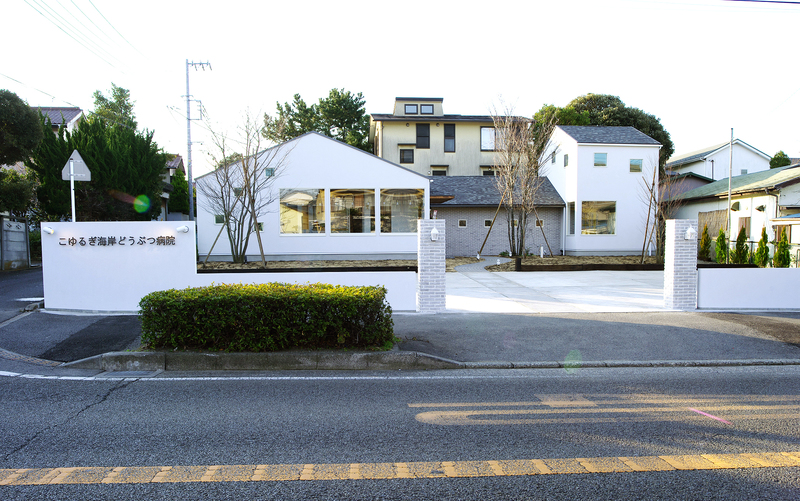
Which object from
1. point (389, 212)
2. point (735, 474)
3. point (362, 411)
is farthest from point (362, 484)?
point (389, 212)

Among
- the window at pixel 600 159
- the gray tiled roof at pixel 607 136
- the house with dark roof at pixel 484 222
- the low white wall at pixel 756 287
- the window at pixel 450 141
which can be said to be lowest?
the low white wall at pixel 756 287

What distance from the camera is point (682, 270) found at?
977 centimetres

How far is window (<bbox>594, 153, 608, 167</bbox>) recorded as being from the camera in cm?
2239

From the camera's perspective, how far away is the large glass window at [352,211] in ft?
64.7

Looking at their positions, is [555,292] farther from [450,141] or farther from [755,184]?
[450,141]

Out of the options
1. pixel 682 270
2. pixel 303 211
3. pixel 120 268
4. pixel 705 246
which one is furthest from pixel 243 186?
pixel 705 246

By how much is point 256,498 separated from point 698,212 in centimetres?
2624

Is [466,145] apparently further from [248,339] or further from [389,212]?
[248,339]

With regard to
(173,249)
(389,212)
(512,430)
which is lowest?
(512,430)

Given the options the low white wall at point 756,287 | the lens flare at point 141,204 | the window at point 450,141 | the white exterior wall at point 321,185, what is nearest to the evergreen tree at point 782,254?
the low white wall at point 756,287

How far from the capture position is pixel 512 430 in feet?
13.5

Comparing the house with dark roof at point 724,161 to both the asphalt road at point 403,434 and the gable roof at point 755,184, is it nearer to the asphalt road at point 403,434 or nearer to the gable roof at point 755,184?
the gable roof at point 755,184

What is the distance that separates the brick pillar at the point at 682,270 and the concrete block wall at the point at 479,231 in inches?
553

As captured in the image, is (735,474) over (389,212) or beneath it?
beneath
